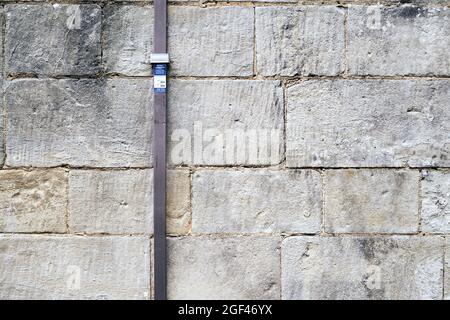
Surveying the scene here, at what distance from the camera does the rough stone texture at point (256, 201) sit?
13.1 ft

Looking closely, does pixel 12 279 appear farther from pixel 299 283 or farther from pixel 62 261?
pixel 299 283

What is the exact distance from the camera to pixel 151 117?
399 centimetres

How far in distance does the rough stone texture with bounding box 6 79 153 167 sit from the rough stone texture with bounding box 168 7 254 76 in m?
0.32

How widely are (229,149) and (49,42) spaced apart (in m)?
1.46

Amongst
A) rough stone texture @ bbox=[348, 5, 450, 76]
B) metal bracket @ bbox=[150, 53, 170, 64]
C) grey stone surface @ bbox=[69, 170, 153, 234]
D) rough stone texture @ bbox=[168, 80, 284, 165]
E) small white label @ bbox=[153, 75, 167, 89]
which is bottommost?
grey stone surface @ bbox=[69, 170, 153, 234]

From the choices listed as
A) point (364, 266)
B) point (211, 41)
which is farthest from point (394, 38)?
point (364, 266)

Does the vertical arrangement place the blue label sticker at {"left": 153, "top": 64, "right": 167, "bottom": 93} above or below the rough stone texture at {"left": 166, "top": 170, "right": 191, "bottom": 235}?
above

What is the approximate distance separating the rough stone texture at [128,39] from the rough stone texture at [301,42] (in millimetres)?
774

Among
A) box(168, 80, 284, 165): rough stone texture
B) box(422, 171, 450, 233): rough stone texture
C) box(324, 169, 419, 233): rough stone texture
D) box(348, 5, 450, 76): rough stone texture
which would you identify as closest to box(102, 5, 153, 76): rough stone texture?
box(168, 80, 284, 165): rough stone texture

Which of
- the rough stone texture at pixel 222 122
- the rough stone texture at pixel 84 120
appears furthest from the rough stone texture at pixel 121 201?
the rough stone texture at pixel 222 122

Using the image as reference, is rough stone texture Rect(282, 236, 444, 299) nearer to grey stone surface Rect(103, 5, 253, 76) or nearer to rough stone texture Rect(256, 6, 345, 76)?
rough stone texture Rect(256, 6, 345, 76)

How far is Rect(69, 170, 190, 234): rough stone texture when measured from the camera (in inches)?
156

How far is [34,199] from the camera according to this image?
3994 millimetres
